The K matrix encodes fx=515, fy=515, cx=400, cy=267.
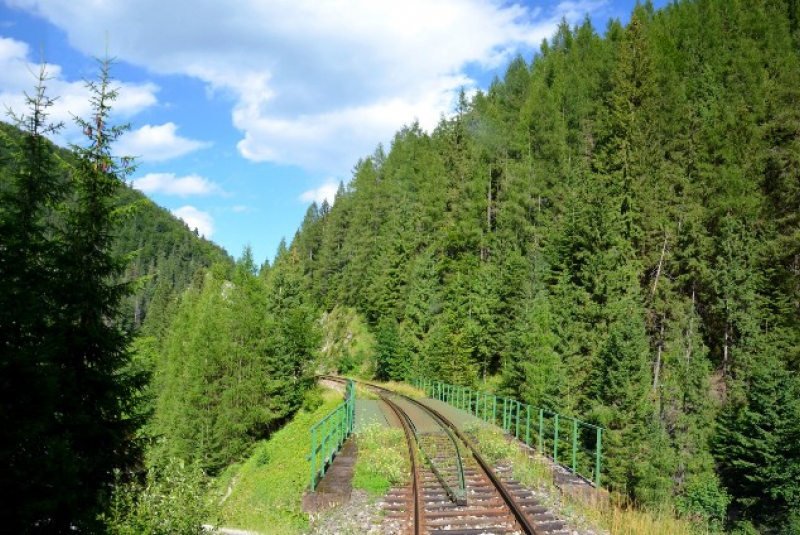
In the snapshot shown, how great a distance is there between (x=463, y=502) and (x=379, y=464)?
124 inches

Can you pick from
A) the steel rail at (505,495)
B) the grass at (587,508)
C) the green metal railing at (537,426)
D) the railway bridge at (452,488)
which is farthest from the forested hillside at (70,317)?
the green metal railing at (537,426)

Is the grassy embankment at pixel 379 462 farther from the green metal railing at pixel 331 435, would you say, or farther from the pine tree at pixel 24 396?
the pine tree at pixel 24 396

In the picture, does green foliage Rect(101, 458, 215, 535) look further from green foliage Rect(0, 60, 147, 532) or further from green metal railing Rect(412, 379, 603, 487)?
green metal railing Rect(412, 379, 603, 487)

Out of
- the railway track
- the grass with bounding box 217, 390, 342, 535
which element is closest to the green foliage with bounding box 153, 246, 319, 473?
the grass with bounding box 217, 390, 342, 535

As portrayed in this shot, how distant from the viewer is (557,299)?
36875mm

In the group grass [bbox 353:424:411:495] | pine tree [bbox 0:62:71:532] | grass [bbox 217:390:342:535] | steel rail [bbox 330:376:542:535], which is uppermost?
pine tree [bbox 0:62:71:532]

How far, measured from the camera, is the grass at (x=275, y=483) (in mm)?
11352

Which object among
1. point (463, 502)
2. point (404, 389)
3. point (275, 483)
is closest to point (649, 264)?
point (404, 389)

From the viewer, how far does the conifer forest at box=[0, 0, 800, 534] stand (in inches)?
457

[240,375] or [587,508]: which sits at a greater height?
[587,508]

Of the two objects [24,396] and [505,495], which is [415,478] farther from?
[24,396]

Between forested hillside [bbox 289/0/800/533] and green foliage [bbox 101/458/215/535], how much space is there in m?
23.9

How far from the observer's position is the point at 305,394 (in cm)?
4047

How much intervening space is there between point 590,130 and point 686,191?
1716cm
